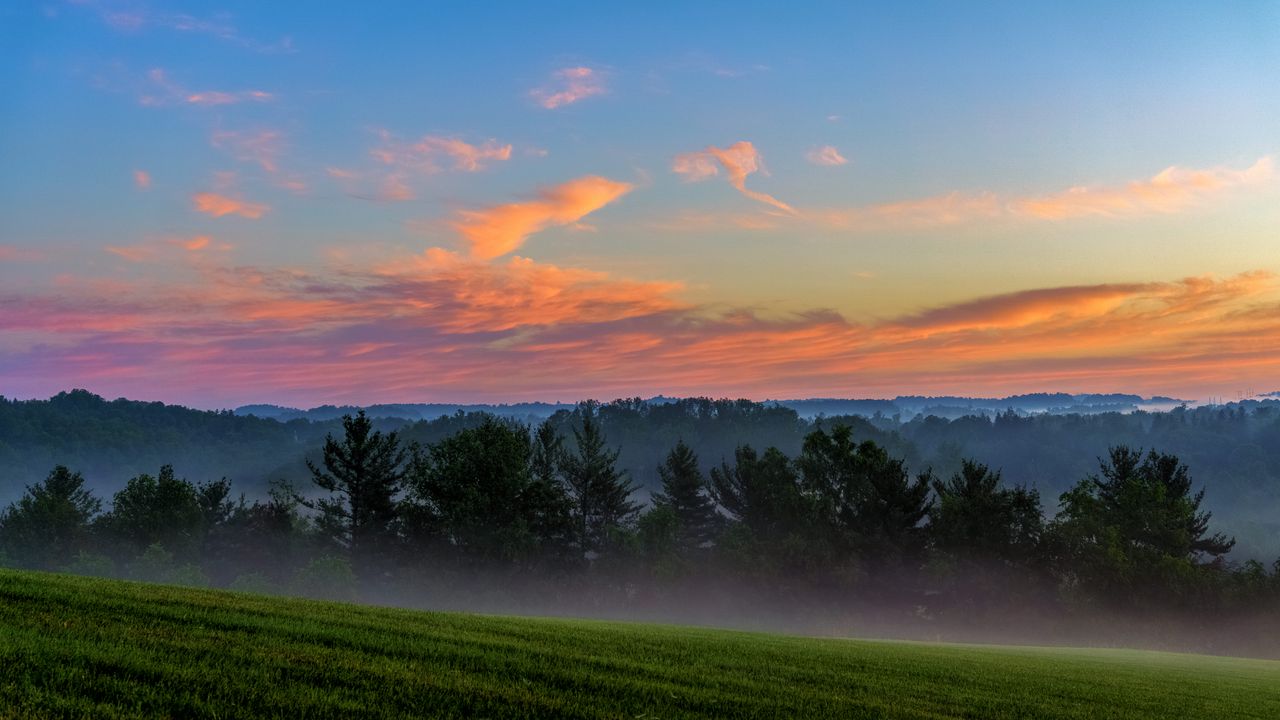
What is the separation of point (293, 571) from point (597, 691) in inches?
2912

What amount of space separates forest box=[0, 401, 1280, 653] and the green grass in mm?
49990

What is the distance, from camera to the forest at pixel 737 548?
206ft

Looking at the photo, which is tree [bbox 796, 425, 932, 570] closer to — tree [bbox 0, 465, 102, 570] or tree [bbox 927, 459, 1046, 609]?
tree [bbox 927, 459, 1046, 609]

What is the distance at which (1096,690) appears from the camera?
15.1 metres

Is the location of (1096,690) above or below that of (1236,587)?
above

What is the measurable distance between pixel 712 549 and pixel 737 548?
667 cm

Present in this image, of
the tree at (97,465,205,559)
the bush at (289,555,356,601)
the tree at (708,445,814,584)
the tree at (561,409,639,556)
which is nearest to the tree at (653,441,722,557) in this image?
the tree at (708,445,814,584)

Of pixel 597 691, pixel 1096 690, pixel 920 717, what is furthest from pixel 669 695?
pixel 1096 690

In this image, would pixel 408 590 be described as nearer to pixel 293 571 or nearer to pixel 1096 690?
pixel 293 571

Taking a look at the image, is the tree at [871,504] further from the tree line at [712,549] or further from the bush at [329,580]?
the bush at [329,580]

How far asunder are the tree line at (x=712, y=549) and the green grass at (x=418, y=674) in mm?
49980

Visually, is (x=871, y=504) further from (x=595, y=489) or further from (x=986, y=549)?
(x=595, y=489)

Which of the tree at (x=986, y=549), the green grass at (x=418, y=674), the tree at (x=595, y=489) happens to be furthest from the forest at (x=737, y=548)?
the green grass at (x=418, y=674)

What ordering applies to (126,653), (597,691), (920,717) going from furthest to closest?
(920,717)
(597,691)
(126,653)
